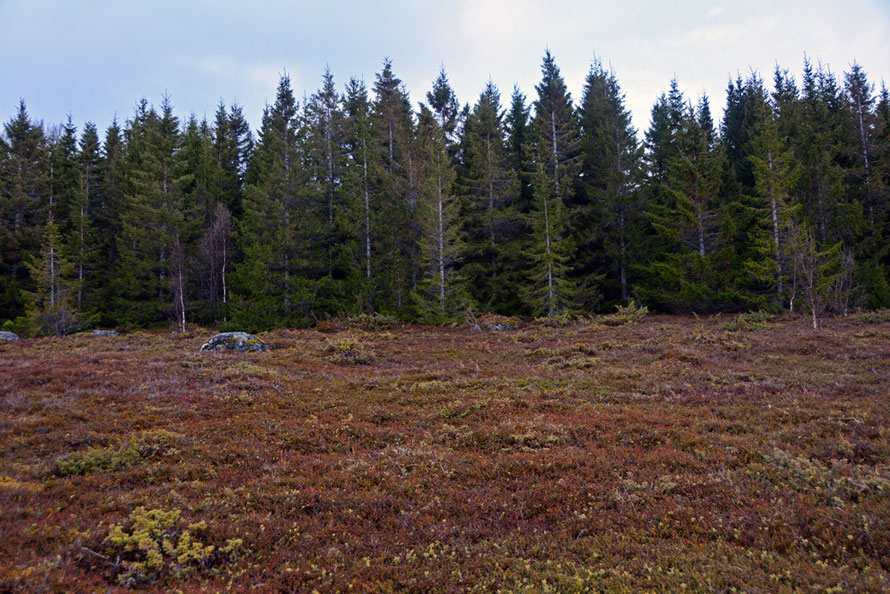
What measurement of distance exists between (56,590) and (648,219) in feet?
124

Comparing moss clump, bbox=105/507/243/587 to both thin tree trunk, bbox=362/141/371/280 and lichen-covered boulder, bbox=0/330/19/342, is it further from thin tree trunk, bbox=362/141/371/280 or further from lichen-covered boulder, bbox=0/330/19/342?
lichen-covered boulder, bbox=0/330/19/342

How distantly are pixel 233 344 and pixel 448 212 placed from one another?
17.3 metres

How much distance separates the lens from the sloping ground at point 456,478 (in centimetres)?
422

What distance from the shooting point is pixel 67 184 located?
4212 centimetres

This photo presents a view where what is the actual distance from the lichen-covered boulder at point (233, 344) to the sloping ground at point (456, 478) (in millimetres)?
5700

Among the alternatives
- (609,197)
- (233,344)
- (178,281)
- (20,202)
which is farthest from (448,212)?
(20,202)

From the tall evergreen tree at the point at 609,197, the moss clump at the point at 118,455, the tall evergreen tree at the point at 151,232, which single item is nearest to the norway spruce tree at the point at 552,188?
the tall evergreen tree at the point at 609,197

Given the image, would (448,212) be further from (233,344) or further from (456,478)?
(456,478)

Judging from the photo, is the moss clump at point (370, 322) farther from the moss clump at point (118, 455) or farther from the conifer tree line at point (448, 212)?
the moss clump at point (118, 455)

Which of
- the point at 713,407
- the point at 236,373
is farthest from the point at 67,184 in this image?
the point at 713,407

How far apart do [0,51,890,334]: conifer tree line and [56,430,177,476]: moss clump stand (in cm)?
2120

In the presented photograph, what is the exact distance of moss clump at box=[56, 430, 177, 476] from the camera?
6621 mm

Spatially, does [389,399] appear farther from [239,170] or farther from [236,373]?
[239,170]

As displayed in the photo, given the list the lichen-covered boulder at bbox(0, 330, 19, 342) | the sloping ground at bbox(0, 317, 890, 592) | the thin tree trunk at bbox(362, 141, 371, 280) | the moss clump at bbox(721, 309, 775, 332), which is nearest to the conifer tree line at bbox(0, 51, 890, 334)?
the thin tree trunk at bbox(362, 141, 371, 280)
